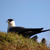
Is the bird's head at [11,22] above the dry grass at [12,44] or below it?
above

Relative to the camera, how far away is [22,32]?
25.5ft

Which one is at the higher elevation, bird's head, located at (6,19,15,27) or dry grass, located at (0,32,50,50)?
bird's head, located at (6,19,15,27)

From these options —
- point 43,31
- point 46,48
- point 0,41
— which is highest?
point 43,31

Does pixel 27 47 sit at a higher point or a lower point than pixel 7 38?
lower

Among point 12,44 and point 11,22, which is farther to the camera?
point 11,22

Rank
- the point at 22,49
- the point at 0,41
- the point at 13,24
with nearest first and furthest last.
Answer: the point at 22,49 < the point at 0,41 < the point at 13,24

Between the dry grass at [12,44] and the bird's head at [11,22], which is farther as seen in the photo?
the bird's head at [11,22]

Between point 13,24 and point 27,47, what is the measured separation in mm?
3451

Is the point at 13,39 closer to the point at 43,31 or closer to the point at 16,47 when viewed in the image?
the point at 16,47

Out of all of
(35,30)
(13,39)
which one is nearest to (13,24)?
(35,30)

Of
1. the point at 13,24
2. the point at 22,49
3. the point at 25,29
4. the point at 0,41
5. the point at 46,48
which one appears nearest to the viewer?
the point at 22,49

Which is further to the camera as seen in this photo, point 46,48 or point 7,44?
point 46,48

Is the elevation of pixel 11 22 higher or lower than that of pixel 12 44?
higher

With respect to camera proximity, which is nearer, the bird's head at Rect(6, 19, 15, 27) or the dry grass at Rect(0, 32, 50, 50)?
the dry grass at Rect(0, 32, 50, 50)
